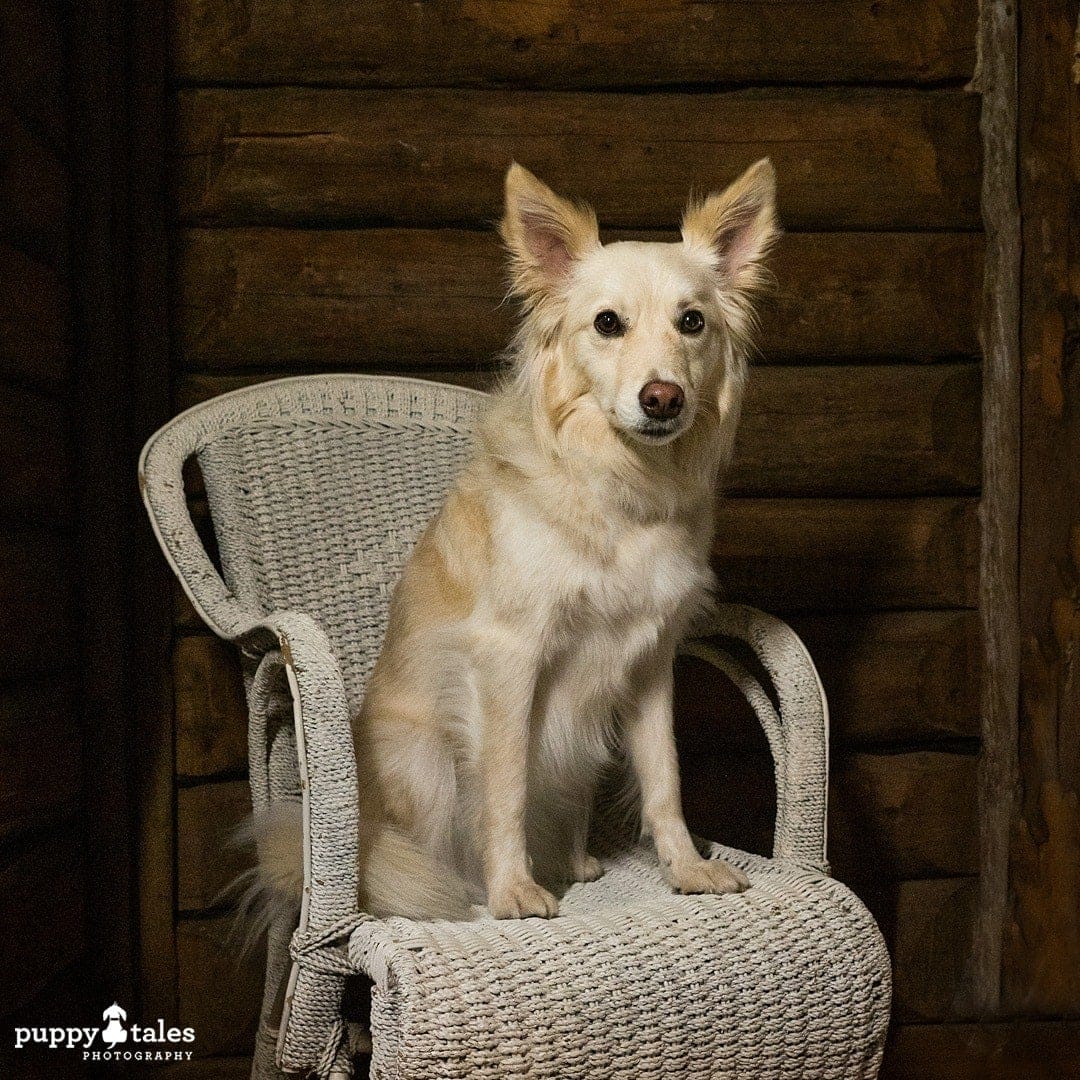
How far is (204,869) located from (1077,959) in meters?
1.88

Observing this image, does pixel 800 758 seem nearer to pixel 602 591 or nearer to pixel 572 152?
pixel 602 591

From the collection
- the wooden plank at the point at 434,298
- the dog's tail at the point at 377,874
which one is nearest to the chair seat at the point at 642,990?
the dog's tail at the point at 377,874

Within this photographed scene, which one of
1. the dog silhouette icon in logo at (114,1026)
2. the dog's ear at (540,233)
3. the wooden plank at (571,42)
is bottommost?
the dog silhouette icon in logo at (114,1026)

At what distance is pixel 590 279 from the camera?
1854 millimetres

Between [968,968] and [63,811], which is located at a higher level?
[63,811]

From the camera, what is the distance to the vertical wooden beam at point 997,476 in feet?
8.18

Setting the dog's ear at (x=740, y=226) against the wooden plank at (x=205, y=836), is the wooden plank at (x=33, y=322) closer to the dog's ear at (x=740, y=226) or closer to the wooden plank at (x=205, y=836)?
the wooden plank at (x=205, y=836)

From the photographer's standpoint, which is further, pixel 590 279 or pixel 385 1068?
pixel 590 279

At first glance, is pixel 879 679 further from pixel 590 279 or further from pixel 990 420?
pixel 590 279

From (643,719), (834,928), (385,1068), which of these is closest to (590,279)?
(643,719)

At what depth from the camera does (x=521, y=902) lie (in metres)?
1.64

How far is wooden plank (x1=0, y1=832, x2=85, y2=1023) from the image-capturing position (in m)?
2.03

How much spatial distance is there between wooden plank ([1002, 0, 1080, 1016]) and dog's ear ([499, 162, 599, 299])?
114 centimetres

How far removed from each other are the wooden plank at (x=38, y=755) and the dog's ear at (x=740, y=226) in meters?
1.40
